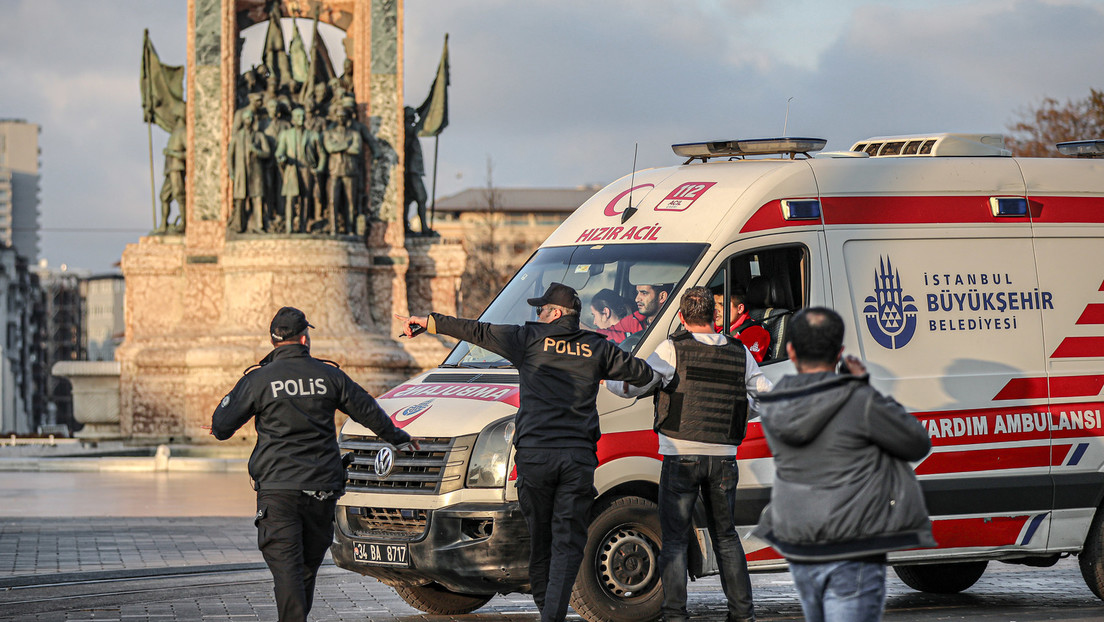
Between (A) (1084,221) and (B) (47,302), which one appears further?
(B) (47,302)

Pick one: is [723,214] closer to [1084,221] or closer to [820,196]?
[820,196]

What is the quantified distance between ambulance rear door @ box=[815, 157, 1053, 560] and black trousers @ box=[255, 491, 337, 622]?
11.8ft

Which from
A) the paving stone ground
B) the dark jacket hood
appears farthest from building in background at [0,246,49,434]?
the dark jacket hood

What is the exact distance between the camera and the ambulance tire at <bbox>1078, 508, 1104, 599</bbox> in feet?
32.5

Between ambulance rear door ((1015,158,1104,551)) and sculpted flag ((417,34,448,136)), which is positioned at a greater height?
sculpted flag ((417,34,448,136))

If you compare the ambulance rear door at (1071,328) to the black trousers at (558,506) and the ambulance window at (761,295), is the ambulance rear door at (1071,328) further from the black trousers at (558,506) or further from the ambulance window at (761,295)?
the black trousers at (558,506)

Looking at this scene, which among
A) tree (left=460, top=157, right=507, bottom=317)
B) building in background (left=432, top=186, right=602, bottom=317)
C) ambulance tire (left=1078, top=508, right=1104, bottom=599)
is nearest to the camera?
ambulance tire (left=1078, top=508, right=1104, bottom=599)

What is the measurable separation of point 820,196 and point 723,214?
0.68 meters

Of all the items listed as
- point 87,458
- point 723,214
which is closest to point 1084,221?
point 723,214

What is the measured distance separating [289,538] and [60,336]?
101 metres

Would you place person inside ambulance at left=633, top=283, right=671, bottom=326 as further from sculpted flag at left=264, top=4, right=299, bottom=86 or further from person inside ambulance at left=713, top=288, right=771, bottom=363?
sculpted flag at left=264, top=4, right=299, bottom=86

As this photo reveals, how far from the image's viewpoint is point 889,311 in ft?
31.6

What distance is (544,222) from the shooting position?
111625 mm

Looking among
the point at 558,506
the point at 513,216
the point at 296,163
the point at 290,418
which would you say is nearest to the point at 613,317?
the point at 558,506
